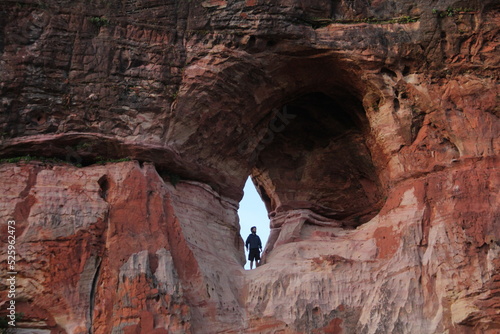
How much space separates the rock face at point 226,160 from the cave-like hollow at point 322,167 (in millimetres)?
1065

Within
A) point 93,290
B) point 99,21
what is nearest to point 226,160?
point 99,21

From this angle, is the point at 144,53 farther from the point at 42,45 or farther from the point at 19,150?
the point at 19,150

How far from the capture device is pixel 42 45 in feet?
52.5

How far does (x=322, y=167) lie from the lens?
19.6 metres

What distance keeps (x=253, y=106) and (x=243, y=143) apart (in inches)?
39.2

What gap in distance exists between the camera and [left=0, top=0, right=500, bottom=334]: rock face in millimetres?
14289

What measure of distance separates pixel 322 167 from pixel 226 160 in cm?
337

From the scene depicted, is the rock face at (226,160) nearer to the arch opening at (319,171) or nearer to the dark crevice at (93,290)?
the dark crevice at (93,290)

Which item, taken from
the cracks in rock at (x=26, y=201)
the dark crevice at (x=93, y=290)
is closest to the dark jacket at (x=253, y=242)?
the dark crevice at (x=93, y=290)

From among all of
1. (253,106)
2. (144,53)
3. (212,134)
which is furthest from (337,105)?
(144,53)

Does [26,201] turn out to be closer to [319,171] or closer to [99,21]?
[99,21]

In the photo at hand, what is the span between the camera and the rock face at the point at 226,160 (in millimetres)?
14289

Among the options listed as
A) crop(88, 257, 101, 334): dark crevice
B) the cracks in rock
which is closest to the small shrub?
the cracks in rock

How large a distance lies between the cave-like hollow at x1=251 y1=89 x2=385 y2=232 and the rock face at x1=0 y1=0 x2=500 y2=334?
1.07 meters
